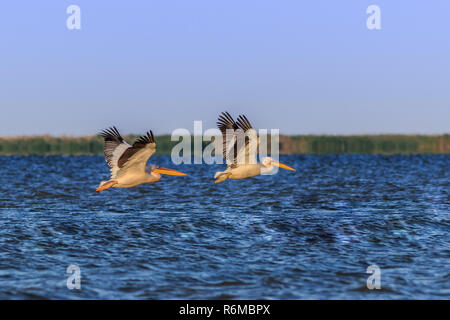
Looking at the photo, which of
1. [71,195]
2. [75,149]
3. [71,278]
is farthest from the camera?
[75,149]

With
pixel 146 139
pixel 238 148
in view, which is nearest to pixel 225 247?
pixel 238 148

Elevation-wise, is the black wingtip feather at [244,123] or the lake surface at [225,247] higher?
the black wingtip feather at [244,123]

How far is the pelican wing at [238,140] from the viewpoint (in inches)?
492

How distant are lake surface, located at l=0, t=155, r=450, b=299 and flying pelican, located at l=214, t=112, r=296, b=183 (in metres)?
1.85

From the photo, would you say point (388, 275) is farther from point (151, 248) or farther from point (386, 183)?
point (386, 183)

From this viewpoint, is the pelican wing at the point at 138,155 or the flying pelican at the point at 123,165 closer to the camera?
the pelican wing at the point at 138,155

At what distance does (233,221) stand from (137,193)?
39.4ft

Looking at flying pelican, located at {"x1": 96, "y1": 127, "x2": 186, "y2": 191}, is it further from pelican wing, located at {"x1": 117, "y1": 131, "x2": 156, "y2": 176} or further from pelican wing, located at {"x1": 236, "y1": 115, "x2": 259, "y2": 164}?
pelican wing, located at {"x1": 236, "y1": 115, "x2": 259, "y2": 164}

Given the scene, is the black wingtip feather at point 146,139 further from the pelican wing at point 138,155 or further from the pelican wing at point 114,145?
the pelican wing at point 114,145

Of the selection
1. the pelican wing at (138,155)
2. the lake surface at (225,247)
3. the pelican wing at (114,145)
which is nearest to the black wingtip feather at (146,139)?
the pelican wing at (138,155)

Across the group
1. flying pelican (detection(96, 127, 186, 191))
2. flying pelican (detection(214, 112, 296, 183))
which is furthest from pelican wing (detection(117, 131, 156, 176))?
flying pelican (detection(214, 112, 296, 183))

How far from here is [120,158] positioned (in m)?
12.6

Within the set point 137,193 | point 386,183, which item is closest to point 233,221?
point 137,193

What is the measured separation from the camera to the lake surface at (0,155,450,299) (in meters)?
11.7
